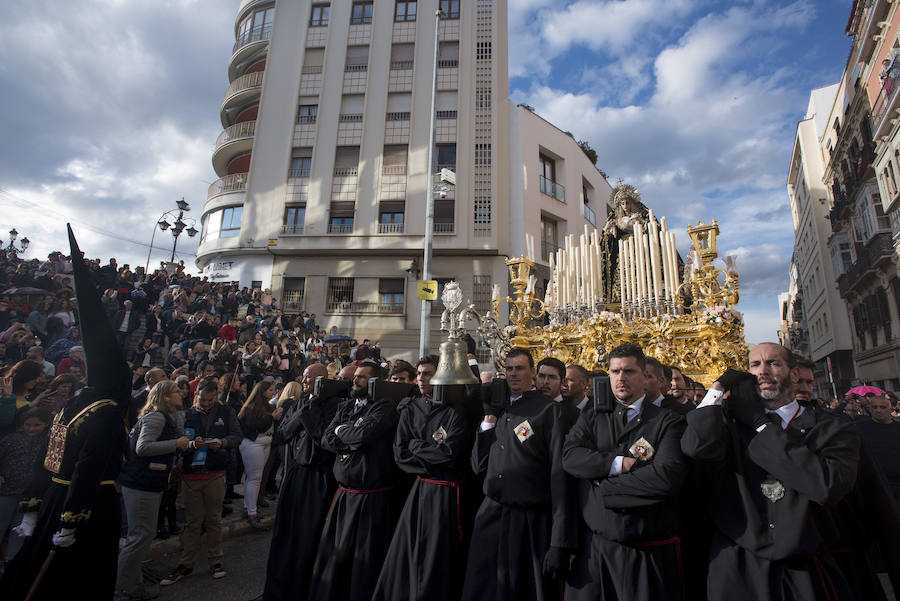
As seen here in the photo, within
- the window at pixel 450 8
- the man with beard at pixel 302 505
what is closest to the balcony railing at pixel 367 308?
the window at pixel 450 8

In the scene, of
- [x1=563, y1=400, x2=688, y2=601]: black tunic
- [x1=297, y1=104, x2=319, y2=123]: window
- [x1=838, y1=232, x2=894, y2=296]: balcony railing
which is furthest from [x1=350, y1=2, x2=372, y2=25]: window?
[x1=563, y1=400, x2=688, y2=601]: black tunic

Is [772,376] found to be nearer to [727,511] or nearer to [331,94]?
[727,511]

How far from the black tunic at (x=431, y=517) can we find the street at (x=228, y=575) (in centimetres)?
204

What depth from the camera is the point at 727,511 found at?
2660 millimetres

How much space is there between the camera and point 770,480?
2.55 meters

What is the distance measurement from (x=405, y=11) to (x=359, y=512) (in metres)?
28.6

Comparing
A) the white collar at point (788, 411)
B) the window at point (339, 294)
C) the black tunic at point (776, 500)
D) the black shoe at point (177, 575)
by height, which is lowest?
the black shoe at point (177, 575)

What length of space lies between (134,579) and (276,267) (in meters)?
20.8

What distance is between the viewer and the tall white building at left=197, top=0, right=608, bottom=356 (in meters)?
23.1

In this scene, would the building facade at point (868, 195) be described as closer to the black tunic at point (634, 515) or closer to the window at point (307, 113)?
the black tunic at point (634, 515)

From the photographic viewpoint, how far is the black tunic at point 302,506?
14.6 ft

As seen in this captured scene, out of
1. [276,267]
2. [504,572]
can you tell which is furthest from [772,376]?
[276,267]

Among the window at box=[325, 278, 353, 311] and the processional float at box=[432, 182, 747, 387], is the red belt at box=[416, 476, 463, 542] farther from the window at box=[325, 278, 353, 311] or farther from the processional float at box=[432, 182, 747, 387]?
the window at box=[325, 278, 353, 311]

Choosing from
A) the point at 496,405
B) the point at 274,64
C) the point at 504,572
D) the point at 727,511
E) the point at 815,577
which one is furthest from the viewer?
the point at 274,64
